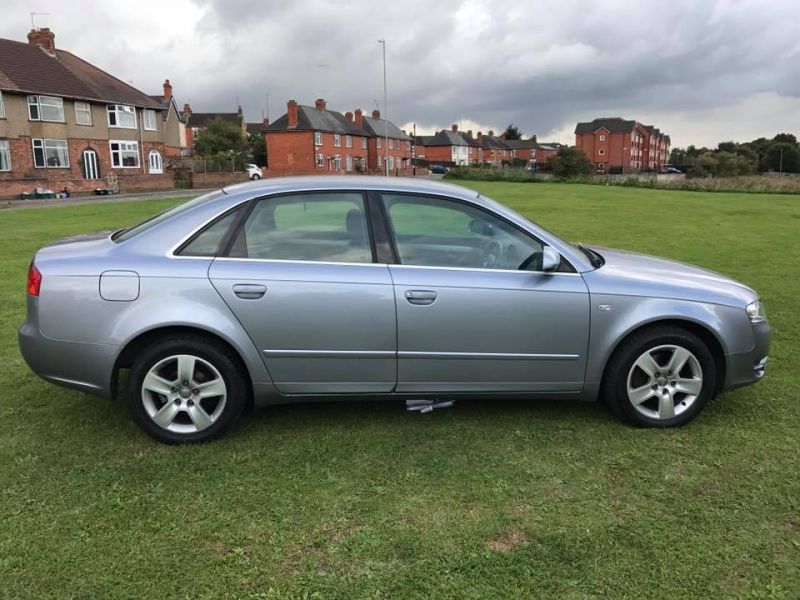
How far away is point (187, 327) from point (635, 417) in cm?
288

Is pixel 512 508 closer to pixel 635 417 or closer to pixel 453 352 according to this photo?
pixel 453 352

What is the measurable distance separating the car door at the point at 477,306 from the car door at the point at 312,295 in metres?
0.16

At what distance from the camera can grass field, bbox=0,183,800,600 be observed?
9.00ft

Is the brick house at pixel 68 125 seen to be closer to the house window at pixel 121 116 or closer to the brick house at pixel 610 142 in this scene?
the house window at pixel 121 116

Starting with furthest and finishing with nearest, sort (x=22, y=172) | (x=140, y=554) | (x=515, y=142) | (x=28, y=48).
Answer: (x=515, y=142) → (x=28, y=48) → (x=22, y=172) → (x=140, y=554)

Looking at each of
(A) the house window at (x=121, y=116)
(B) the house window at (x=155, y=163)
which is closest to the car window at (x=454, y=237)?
(A) the house window at (x=121, y=116)

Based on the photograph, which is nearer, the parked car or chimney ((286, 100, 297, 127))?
the parked car

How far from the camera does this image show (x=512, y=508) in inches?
129

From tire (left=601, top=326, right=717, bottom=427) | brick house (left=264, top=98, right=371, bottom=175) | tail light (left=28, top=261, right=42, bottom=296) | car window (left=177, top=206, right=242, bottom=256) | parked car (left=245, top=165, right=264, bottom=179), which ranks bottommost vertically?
tire (left=601, top=326, right=717, bottom=427)

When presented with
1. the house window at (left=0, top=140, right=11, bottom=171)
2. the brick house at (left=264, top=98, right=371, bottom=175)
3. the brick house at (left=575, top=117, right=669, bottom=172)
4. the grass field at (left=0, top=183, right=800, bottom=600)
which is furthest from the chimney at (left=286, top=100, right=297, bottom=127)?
the grass field at (left=0, top=183, right=800, bottom=600)

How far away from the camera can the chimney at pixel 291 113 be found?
65.0m

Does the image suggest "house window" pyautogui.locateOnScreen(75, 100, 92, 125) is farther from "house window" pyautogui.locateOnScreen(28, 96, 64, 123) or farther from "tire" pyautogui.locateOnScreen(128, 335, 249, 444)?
"tire" pyautogui.locateOnScreen(128, 335, 249, 444)

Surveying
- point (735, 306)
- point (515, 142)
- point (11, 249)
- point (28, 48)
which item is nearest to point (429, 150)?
point (515, 142)

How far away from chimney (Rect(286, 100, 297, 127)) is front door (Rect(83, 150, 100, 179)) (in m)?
24.9
